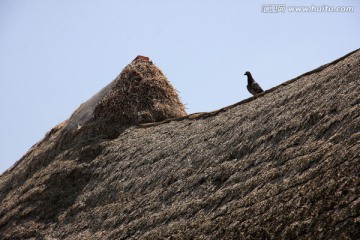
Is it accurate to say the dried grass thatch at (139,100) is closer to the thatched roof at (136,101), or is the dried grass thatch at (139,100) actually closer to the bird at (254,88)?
the thatched roof at (136,101)

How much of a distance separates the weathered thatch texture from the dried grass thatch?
22.8 inches

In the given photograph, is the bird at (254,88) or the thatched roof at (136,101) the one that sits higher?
the thatched roof at (136,101)

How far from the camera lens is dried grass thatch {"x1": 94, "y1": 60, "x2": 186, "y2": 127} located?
43.8 feet

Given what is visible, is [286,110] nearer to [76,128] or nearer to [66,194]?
[66,194]

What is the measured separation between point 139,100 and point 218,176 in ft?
17.8

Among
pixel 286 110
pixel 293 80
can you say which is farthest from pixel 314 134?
pixel 293 80

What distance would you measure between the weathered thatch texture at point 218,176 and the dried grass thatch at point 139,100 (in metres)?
0.58

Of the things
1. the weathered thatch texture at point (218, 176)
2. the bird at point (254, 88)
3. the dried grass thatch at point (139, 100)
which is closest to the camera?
the weathered thatch texture at point (218, 176)

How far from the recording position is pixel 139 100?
13.6 m

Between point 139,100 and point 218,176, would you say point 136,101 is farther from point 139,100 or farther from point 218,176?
point 218,176

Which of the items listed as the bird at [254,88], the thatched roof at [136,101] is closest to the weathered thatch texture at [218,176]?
the thatched roof at [136,101]

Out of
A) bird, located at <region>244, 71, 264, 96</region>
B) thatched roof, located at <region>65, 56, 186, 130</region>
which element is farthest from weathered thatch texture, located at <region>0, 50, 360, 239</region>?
bird, located at <region>244, 71, 264, 96</region>

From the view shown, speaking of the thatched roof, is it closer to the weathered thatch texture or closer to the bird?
the weathered thatch texture

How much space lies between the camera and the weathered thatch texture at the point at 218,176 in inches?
246
